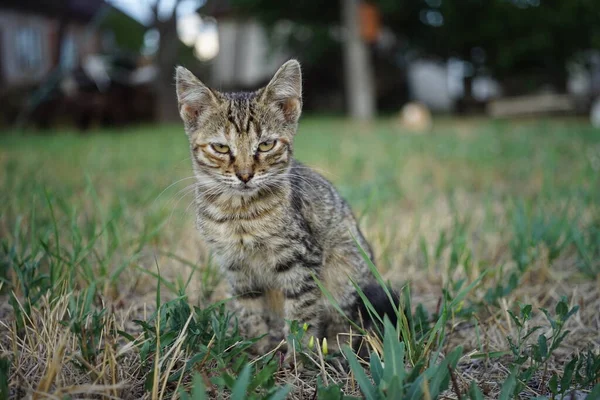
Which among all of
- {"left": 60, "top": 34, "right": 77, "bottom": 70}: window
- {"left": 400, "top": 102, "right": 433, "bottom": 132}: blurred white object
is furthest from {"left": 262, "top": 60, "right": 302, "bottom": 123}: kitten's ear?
{"left": 60, "top": 34, "right": 77, "bottom": 70}: window

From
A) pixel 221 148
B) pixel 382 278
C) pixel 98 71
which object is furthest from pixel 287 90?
pixel 98 71

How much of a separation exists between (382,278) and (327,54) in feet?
56.1

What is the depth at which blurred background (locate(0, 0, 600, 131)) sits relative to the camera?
14.0 meters

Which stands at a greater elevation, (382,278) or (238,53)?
(238,53)

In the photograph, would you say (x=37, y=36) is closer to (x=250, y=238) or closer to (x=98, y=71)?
(x=98, y=71)

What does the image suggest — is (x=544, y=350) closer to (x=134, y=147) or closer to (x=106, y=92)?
(x=134, y=147)

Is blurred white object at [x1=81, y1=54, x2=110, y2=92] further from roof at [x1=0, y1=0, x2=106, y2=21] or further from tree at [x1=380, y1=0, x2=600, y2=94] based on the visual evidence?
tree at [x1=380, y1=0, x2=600, y2=94]

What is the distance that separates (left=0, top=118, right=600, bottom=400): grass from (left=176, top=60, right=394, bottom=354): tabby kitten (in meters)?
0.18

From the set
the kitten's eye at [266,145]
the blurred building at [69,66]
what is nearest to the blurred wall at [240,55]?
the blurred building at [69,66]

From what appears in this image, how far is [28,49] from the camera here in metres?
18.5

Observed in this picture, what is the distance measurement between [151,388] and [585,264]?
7.96ft

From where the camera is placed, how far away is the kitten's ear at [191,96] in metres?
2.41

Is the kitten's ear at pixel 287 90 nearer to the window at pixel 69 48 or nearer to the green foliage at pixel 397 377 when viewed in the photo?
the green foliage at pixel 397 377

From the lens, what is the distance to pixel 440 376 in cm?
159
